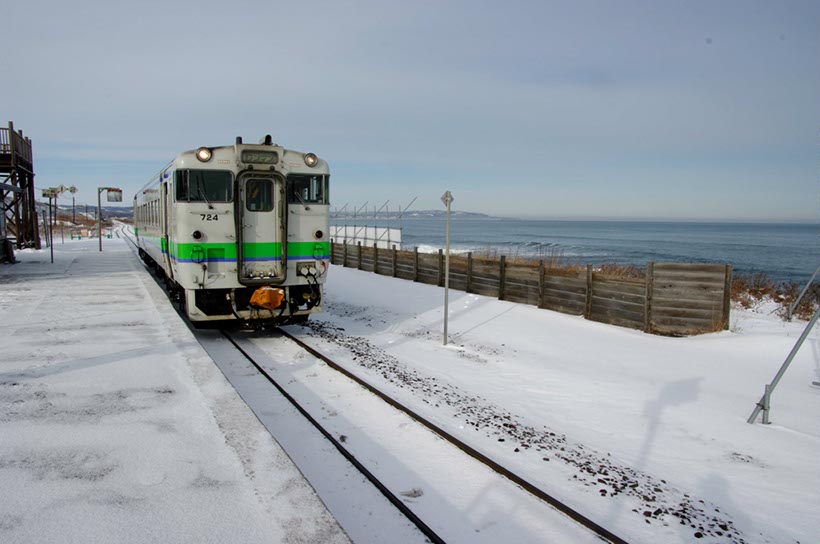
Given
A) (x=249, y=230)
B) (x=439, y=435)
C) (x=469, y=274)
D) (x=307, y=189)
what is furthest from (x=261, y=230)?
(x=469, y=274)

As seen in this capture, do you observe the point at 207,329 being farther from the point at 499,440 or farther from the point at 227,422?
the point at 499,440

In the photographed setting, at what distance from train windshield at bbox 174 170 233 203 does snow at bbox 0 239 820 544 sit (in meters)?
2.36

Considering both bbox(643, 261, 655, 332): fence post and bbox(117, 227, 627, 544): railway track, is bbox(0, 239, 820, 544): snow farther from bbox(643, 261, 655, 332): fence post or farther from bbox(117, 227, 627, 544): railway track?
bbox(643, 261, 655, 332): fence post

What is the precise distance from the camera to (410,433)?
609cm

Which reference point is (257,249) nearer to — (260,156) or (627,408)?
(260,156)

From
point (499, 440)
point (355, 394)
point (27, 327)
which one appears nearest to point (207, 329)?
point (27, 327)

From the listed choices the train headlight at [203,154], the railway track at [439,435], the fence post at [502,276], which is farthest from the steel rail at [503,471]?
the fence post at [502,276]

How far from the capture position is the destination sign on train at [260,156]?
9.54 meters

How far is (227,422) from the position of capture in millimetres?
5254

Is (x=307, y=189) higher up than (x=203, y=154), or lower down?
lower down

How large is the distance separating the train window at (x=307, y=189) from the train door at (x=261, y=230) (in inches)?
8.9

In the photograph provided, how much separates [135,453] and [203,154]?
239 inches

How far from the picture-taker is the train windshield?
9.27m

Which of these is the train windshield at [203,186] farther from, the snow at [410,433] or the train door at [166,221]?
the snow at [410,433]
